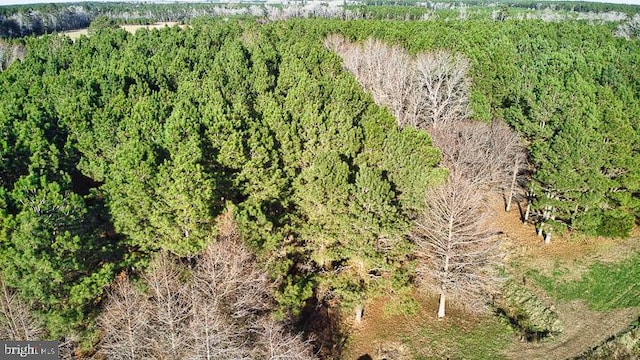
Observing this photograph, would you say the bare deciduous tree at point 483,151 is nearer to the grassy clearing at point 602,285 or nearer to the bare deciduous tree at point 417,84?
the bare deciduous tree at point 417,84

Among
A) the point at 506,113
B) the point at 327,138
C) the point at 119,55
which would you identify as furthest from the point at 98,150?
the point at 506,113

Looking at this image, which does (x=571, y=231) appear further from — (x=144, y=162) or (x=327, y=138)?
(x=144, y=162)

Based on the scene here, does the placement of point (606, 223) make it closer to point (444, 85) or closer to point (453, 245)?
point (453, 245)

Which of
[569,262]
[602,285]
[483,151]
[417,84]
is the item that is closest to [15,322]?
[483,151]

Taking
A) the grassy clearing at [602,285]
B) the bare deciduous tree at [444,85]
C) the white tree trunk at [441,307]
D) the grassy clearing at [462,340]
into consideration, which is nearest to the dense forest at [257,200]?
the white tree trunk at [441,307]

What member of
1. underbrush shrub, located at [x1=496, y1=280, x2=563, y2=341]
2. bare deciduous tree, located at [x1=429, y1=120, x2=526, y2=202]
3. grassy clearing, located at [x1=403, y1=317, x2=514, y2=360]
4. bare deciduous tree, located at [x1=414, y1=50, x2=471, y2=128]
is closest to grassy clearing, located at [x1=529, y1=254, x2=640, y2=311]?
underbrush shrub, located at [x1=496, y1=280, x2=563, y2=341]
